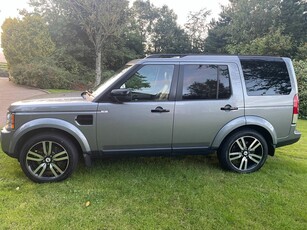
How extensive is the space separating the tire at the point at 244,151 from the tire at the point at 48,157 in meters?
2.29

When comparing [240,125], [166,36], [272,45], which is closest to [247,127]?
[240,125]

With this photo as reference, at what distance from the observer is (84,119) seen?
3.71m

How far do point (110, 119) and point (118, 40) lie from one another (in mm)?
20447

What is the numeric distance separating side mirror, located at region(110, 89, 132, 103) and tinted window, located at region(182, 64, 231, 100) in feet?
2.70

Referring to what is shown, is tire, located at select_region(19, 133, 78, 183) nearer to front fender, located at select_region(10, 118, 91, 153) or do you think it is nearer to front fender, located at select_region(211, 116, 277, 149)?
front fender, located at select_region(10, 118, 91, 153)

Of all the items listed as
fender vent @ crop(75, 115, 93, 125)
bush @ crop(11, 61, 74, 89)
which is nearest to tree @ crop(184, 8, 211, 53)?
bush @ crop(11, 61, 74, 89)

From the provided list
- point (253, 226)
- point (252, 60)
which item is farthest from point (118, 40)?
point (253, 226)

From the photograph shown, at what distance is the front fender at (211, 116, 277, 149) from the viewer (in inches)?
160

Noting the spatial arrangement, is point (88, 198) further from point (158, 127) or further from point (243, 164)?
point (243, 164)

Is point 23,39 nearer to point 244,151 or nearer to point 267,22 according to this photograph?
point 244,151

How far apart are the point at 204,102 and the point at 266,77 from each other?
114 centimetres

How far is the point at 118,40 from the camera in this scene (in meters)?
23.0

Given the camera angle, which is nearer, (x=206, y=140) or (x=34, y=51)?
(x=206, y=140)

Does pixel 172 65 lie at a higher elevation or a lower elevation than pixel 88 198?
higher
